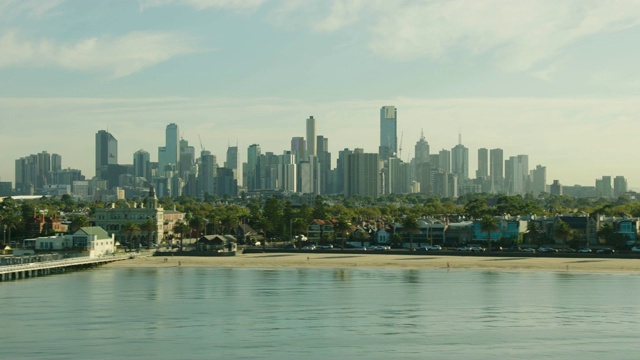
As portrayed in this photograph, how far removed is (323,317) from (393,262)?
137ft

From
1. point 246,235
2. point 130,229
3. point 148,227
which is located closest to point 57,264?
point 130,229

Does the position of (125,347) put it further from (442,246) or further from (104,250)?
(442,246)

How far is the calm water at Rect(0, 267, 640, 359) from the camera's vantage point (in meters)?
46.1

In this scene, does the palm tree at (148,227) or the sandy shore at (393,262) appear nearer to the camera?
the sandy shore at (393,262)

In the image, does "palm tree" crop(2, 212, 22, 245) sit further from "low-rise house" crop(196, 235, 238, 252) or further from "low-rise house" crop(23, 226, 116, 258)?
"low-rise house" crop(196, 235, 238, 252)

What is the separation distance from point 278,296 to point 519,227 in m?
59.8

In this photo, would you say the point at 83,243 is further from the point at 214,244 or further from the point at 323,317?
the point at 323,317

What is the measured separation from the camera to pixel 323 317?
184ft

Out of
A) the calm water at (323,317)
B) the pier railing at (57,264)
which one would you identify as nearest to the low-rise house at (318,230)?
the pier railing at (57,264)

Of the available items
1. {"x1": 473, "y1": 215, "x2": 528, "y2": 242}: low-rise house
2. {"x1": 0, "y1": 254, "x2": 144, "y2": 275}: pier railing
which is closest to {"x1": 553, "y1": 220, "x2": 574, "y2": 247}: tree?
{"x1": 473, "y1": 215, "x2": 528, "y2": 242}: low-rise house

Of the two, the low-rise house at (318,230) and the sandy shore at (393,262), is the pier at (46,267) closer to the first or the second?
the sandy shore at (393,262)

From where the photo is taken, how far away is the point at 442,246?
120 m

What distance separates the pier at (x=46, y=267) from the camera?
8262 cm

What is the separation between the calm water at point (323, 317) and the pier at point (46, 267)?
2407mm
